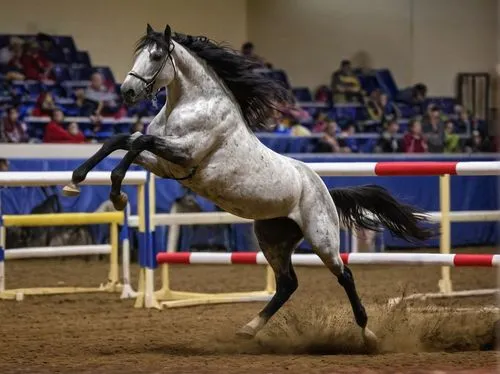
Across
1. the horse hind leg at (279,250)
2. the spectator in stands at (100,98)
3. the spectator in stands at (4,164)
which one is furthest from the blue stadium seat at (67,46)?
the horse hind leg at (279,250)

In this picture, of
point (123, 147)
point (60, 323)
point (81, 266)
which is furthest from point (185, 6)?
point (123, 147)

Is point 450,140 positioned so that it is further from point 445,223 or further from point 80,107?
point 445,223

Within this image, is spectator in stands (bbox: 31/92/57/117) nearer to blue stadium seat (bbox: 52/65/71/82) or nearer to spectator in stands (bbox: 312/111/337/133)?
blue stadium seat (bbox: 52/65/71/82)

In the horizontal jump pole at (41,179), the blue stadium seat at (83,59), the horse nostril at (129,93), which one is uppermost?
the blue stadium seat at (83,59)

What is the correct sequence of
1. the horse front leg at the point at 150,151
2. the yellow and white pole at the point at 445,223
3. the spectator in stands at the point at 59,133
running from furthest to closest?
1. the spectator in stands at the point at 59,133
2. the yellow and white pole at the point at 445,223
3. the horse front leg at the point at 150,151

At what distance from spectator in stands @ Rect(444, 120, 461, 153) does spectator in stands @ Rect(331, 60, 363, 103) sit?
2308 mm

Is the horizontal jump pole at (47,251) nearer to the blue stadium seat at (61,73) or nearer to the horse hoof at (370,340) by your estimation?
the horse hoof at (370,340)

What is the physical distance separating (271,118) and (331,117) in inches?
485

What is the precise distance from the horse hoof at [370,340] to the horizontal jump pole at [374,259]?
974 millimetres

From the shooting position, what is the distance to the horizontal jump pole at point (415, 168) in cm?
698

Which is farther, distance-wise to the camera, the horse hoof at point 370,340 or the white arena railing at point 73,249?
the white arena railing at point 73,249

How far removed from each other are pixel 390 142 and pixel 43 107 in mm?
6021

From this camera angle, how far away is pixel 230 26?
20.9 metres

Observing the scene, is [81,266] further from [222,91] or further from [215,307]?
[222,91]
